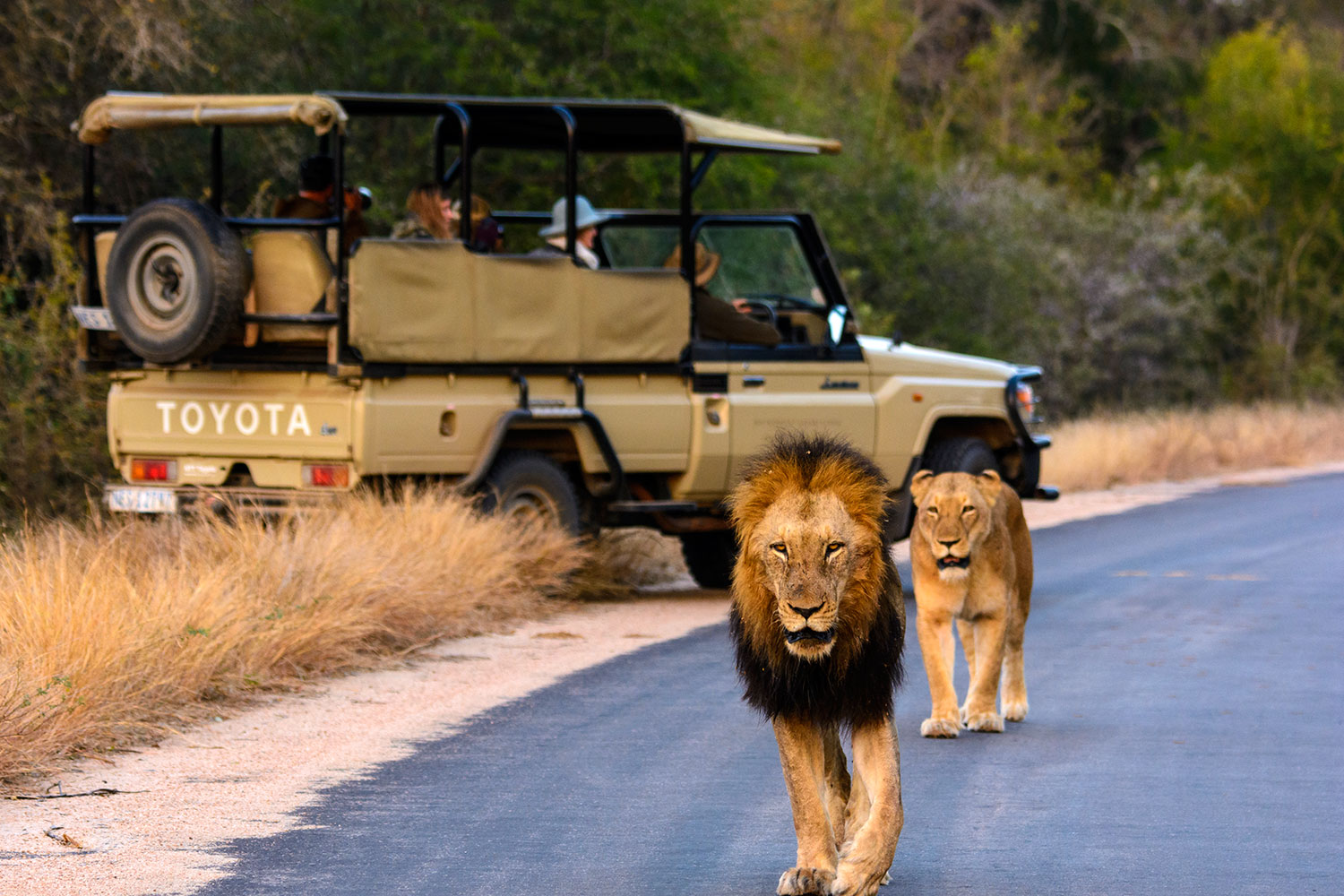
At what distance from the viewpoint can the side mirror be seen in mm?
12672

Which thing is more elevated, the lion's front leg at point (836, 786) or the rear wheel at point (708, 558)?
the lion's front leg at point (836, 786)

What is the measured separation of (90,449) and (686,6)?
9655 mm

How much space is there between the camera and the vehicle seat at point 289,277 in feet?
37.1

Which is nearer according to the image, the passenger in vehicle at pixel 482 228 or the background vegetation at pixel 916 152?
the passenger in vehicle at pixel 482 228

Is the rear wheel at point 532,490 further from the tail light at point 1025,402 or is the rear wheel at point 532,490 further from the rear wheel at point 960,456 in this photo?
the tail light at point 1025,402

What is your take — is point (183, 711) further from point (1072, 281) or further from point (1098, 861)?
point (1072, 281)

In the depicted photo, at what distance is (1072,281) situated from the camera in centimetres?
3244

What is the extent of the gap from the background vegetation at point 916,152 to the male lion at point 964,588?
7650 mm

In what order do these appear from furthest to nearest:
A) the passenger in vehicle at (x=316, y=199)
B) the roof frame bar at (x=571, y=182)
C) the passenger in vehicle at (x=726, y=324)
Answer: the passenger in vehicle at (x=726, y=324), the roof frame bar at (x=571, y=182), the passenger in vehicle at (x=316, y=199)

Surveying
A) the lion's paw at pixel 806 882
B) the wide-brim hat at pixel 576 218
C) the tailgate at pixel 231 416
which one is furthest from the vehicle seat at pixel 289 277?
the lion's paw at pixel 806 882

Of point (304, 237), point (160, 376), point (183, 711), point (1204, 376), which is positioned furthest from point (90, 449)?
point (1204, 376)

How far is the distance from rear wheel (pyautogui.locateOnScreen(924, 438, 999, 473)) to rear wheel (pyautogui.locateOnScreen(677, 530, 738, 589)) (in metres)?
1.48

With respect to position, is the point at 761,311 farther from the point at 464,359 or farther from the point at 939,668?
the point at 939,668

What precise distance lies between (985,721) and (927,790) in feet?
3.90
